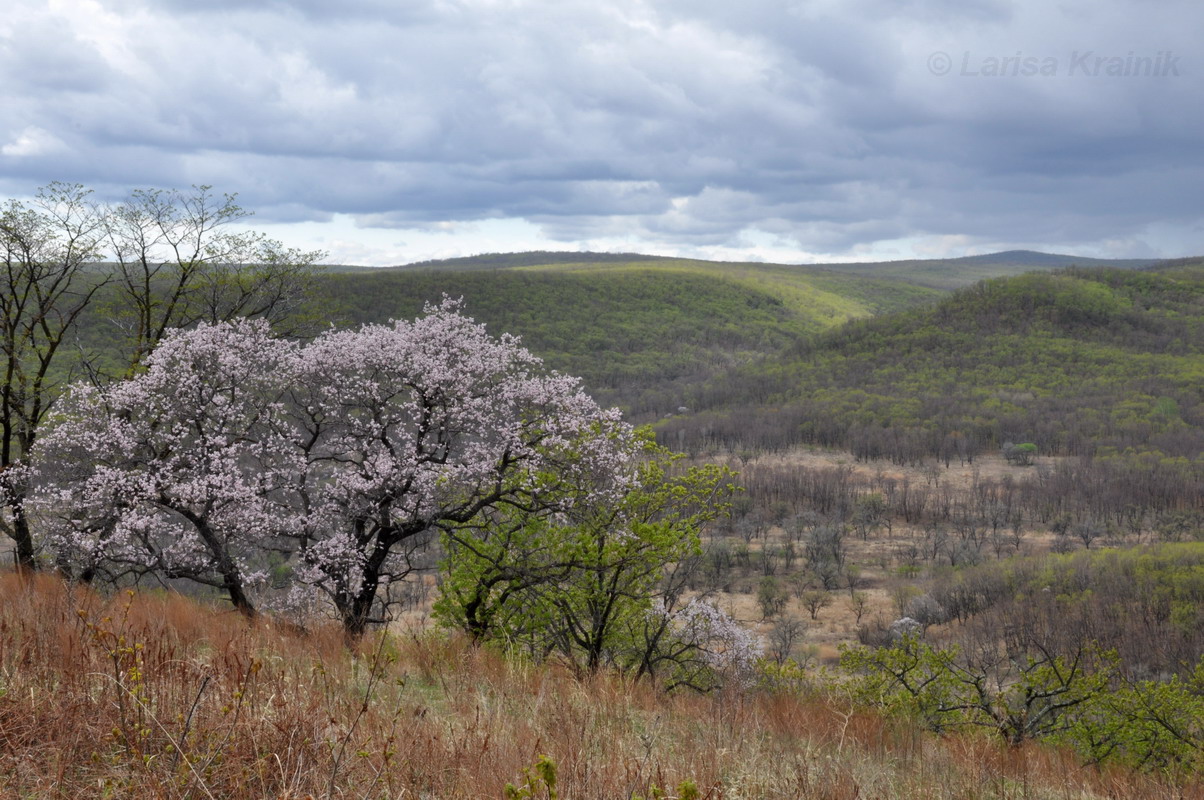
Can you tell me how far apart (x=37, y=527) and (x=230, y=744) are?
52.0 feet

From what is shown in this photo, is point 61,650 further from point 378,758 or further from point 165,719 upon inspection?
point 378,758

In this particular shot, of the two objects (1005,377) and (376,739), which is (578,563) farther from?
(1005,377)

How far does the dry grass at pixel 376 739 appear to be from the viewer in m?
3.89

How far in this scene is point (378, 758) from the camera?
4352mm

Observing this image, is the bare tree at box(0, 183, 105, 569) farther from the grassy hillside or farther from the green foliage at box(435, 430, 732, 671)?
the grassy hillside

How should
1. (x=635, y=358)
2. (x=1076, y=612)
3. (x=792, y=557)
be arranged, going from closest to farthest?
(x=1076, y=612) → (x=792, y=557) → (x=635, y=358)

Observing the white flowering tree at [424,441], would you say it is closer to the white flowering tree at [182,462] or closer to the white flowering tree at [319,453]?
the white flowering tree at [319,453]

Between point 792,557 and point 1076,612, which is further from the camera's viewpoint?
point 792,557

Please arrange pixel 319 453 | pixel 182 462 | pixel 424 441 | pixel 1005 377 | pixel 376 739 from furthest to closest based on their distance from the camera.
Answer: pixel 1005 377 → pixel 319 453 → pixel 424 441 → pixel 182 462 → pixel 376 739

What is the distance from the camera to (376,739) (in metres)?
4.60

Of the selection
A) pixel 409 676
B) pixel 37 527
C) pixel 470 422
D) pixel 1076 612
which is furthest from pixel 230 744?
pixel 1076 612

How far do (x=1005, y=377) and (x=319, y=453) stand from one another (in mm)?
158336

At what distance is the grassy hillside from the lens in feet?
401

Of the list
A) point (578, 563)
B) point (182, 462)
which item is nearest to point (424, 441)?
point (578, 563)
